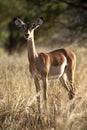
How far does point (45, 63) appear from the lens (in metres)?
8.69

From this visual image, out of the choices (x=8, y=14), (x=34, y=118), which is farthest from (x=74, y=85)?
(x=8, y=14)

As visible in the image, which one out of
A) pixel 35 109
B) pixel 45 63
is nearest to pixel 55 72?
pixel 45 63

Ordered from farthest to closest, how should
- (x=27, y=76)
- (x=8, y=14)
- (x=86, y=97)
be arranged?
1. (x=8, y=14)
2. (x=27, y=76)
3. (x=86, y=97)

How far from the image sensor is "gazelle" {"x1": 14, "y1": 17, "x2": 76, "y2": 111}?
847cm

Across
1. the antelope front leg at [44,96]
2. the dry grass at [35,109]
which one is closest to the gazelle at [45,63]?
the antelope front leg at [44,96]

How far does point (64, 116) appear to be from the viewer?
680cm

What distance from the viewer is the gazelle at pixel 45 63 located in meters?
8.47

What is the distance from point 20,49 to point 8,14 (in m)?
3.04

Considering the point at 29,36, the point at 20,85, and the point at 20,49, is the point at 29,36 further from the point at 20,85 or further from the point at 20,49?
the point at 20,49

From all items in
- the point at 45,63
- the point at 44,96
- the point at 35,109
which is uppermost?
the point at 45,63

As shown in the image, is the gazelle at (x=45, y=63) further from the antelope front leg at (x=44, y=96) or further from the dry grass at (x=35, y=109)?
the dry grass at (x=35, y=109)

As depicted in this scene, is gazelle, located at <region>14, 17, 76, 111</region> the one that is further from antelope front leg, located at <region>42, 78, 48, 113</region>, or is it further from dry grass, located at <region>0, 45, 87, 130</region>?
dry grass, located at <region>0, 45, 87, 130</region>

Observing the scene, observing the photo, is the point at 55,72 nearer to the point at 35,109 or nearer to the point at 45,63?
the point at 45,63

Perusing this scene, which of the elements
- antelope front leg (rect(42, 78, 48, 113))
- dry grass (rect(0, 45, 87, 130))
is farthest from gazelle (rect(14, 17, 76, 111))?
dry grass (rect(0, 45, 87, 130))
